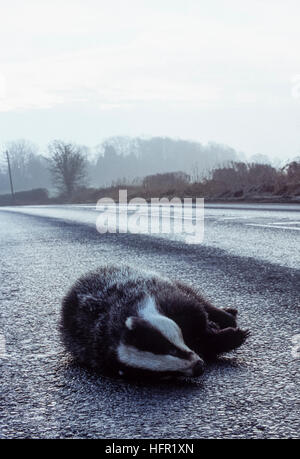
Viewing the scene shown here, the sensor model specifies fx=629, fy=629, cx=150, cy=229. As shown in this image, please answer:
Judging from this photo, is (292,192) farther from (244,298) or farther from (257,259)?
(244,298)

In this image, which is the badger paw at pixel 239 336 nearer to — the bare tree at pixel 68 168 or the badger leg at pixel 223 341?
the badger leg at pixel 223 341

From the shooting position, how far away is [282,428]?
5.94 feet

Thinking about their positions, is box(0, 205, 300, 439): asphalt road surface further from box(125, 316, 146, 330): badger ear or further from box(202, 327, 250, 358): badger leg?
box(125, 316, 146, 330): badger ear

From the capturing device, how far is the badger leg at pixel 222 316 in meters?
3.11

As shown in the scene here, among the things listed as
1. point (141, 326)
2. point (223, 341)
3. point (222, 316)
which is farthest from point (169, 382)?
point (222, 316)

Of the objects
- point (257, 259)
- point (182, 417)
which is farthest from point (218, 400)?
point (257, 259)

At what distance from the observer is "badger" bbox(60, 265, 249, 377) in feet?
7.86

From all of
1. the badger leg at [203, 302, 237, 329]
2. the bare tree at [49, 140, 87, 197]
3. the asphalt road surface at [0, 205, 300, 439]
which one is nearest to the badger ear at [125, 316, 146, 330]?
the asphalt road surface at [0, 205, 300, 439]

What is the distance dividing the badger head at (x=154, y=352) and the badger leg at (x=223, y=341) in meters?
0.31

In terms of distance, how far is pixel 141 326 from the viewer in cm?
242

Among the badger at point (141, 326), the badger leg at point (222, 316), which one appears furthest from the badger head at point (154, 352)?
the badger leg at point (222, 316)

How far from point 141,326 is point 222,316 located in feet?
2.68

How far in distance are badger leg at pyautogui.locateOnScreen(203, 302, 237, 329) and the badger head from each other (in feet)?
2.25

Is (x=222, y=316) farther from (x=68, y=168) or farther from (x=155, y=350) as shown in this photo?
(x=68, y=168)
